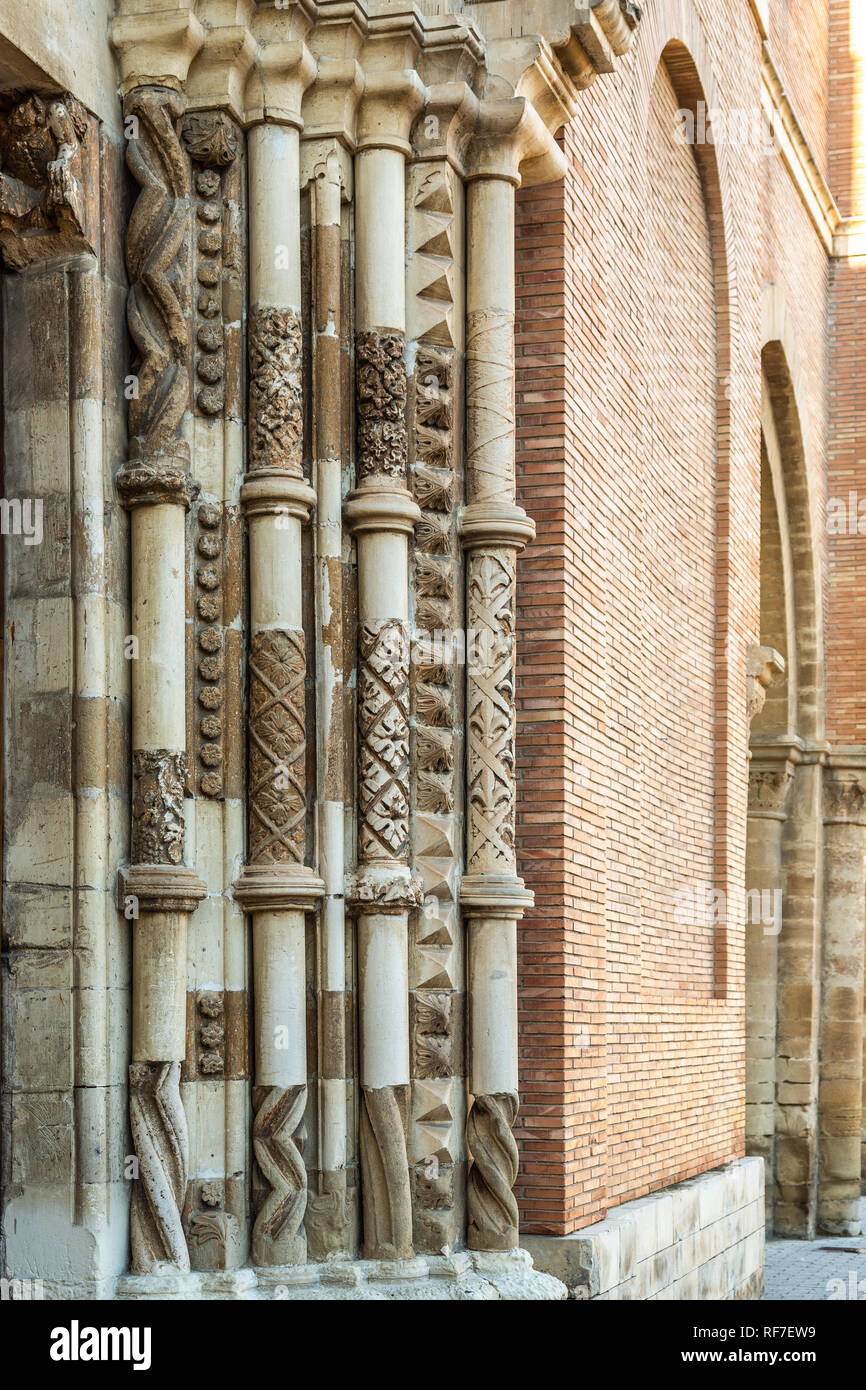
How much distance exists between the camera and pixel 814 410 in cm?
1678

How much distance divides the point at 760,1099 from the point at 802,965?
3.85ft

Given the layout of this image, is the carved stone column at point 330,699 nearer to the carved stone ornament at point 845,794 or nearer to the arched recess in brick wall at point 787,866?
the arched recess in brick wall at point 787,866

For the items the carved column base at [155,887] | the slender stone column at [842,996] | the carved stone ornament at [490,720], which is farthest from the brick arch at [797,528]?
the carved column base at [155,887]

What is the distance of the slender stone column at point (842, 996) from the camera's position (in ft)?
55.0

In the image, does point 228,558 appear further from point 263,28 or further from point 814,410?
point 814,410

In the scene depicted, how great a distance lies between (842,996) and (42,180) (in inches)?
504

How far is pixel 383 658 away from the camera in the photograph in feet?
21.5

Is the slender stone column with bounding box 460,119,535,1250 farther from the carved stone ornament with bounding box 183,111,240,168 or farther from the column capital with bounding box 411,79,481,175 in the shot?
the carved stone ornament with bounding box 183,111,240,168

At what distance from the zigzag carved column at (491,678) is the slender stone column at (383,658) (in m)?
0.35

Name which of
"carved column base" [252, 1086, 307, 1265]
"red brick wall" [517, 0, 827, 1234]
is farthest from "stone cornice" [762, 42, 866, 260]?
"carved column base" [252, 1086, 307, 1265]

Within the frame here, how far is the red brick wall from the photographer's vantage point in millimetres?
8203

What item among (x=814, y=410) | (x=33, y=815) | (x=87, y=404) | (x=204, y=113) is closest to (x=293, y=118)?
(x=204, y=113)

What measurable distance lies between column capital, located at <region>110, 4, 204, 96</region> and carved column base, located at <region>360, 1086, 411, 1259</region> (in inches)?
129

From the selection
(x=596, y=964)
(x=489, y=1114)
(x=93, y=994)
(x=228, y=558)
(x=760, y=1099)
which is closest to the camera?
(x=93, y=994)
